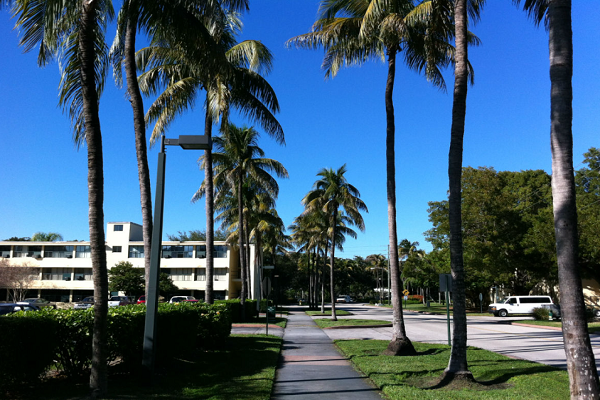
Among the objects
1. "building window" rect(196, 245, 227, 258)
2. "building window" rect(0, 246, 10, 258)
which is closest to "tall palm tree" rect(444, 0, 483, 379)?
"building window" rect(196, 245, 227, 258)

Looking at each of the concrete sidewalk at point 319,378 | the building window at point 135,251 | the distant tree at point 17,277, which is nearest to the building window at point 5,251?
the distant tree at point 17,277

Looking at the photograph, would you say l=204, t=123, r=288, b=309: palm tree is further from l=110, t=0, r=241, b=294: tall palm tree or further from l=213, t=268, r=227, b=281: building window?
l=213, t=268, r=227, b=281: building window

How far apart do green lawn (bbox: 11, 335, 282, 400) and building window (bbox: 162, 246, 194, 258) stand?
50308 millimetres

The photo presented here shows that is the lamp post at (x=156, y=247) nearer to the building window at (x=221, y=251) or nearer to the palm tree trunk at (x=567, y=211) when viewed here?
the palm tree trunk at (x=567, y=211)

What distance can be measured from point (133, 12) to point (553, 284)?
4709 centimetres

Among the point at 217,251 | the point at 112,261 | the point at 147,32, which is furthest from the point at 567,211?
the point at 112,261

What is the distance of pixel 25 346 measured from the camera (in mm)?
7473

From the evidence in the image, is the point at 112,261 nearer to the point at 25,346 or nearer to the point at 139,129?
the point at 139,129

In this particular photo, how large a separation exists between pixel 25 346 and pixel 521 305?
136 ft

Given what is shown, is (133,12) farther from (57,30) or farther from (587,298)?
(587,298)

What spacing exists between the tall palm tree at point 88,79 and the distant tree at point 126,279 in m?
48.7

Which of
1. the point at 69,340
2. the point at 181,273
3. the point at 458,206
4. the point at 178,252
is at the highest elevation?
the point at 178,252

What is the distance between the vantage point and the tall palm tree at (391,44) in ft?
46.4

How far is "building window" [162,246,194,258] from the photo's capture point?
62906 mm
